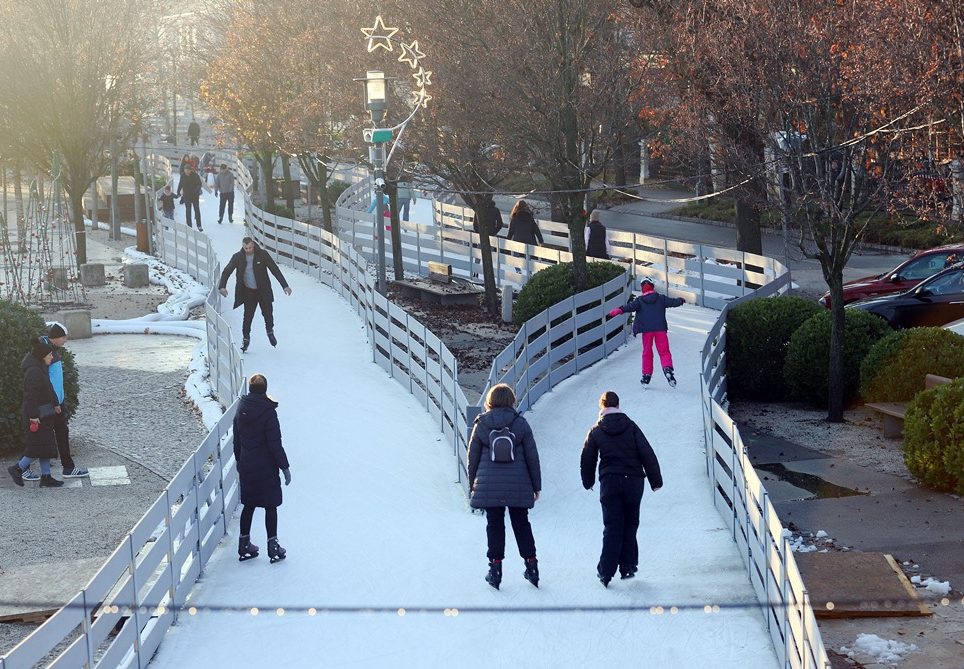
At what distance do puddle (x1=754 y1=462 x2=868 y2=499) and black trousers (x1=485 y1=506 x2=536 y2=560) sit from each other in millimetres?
4968

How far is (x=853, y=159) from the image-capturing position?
17.2m

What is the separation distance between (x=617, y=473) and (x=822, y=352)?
8575mm

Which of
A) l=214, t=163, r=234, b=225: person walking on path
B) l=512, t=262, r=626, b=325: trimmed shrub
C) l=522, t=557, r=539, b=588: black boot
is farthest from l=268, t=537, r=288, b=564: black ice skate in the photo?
l=214, t=163, r=234, b=225: person walking on path

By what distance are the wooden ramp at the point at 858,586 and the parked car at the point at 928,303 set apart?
9.77 metres

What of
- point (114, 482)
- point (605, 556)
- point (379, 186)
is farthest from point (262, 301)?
point (605, 556)

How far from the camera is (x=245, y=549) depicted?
1120 centimetres

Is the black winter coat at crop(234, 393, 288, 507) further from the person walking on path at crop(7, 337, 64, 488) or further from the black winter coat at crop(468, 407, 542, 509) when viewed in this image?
the person walking on path at crop(7, 337, 64, 488)

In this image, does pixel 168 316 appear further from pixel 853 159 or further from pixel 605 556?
pixel 605 556

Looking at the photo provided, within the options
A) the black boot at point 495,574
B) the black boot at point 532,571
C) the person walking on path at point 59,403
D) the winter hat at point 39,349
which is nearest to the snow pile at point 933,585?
the black boot at point 532,571

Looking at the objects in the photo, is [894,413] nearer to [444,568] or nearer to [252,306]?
[444,568]

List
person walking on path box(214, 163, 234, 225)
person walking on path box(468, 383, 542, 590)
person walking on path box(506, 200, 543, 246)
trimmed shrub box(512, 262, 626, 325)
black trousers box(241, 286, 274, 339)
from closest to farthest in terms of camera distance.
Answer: person walking on path box(468, 383, 542, 590)
black trousers box(241, 286, 274, 339)
trimmed shrub box(512, 262, 626, 325)
person walking on path box(506, 200, 543, 246)
person walking on path box(214, 163, 234, 225)

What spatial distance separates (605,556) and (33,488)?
7.42 m

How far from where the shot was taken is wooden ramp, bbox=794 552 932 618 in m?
10.5

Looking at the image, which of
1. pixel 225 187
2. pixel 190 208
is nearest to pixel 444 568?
pixel 190 208
